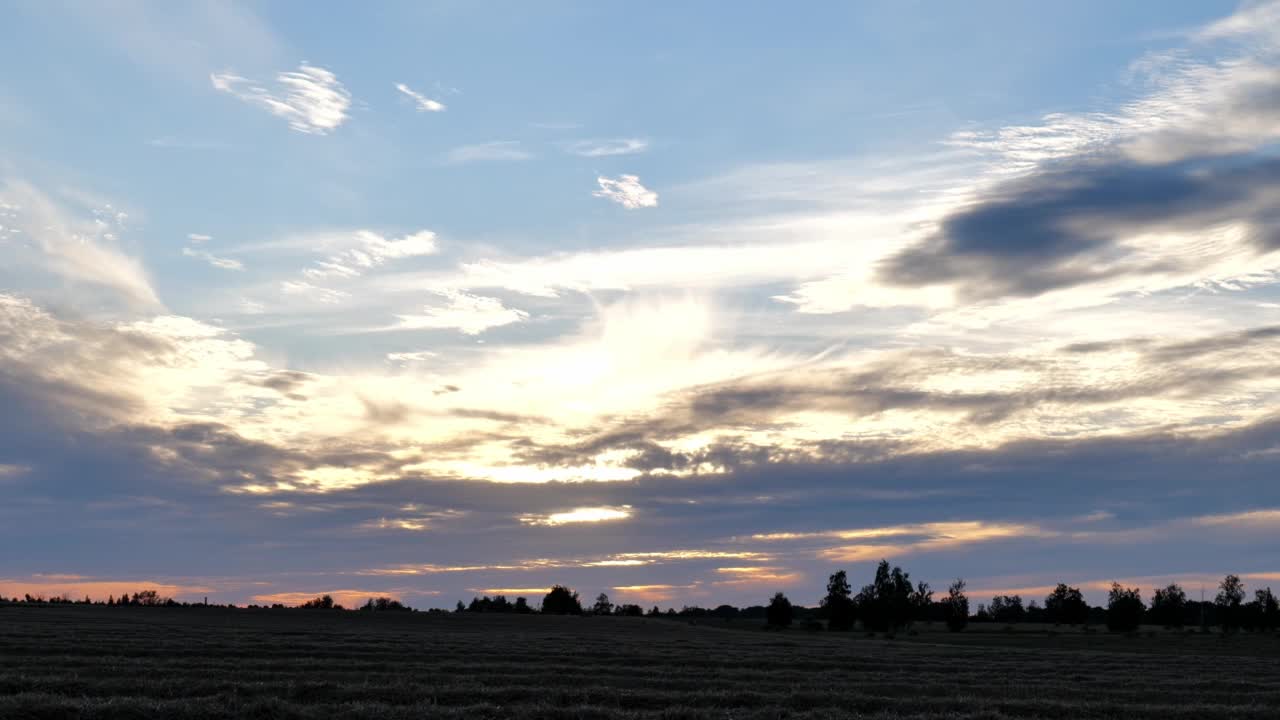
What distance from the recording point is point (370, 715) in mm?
24969

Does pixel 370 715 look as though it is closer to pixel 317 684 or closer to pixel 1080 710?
pixel 317 684

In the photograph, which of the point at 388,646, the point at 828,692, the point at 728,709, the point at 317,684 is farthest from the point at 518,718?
the point at 388,646

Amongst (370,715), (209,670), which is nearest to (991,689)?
(370,715)

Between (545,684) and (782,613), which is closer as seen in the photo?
(545,684)

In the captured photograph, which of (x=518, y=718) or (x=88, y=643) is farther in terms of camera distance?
(x=88, y=643)

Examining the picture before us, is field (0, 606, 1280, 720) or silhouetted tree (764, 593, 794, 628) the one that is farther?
silhouetted tree (764, 593, 794, 628)

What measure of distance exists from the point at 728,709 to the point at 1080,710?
1083cm

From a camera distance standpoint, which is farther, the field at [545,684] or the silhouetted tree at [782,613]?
the silhouetted tree at [782,613]

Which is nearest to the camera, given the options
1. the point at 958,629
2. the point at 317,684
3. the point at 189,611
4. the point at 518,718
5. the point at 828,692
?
the point at 518,718

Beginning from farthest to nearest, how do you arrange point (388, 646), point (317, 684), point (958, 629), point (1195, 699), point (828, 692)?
1. point (958, 629)
2. point (388, 646)
3. point (1195, 699)
4. point (828, 692)
5. point (317, 684)

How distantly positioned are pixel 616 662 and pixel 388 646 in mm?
13442

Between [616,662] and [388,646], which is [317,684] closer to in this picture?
[616,662]

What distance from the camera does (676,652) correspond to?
55.7 metres

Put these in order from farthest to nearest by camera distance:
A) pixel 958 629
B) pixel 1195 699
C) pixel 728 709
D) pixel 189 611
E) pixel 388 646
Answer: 1. pixel 958 629
2. pixel 189 611
3. pixel 388 646
4. pixel 1195 699
5. pixel 728 709
